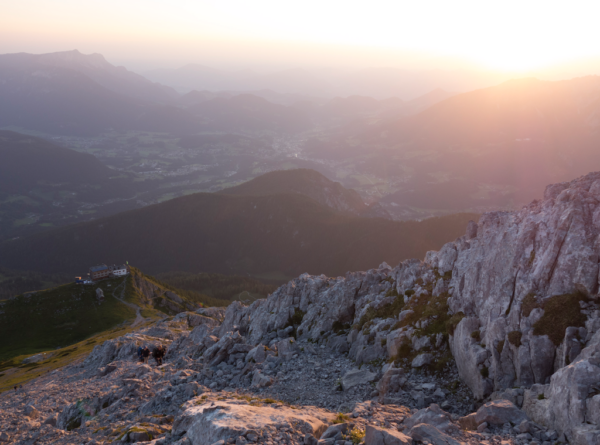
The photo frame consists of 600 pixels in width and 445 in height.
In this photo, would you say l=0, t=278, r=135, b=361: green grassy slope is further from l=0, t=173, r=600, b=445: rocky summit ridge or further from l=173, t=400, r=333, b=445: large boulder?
l=173, t=400, r=333, b=445: large boulder

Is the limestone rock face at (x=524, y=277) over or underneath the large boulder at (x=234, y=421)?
over

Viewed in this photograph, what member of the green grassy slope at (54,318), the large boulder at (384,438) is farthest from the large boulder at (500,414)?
the green grassy slope at (54,318)

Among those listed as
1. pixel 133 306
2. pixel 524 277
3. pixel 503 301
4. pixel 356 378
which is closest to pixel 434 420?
pixel 356 378

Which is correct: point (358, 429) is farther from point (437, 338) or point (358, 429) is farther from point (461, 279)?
point (461, 279)

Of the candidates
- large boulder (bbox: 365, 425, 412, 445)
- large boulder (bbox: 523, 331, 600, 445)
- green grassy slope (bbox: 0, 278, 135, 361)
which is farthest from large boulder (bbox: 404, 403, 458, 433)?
green grassy slope (bbox: 0, 278, 135, 361)

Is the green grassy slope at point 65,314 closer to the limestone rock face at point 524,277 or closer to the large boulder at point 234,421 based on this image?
the large boulder at point 234,421

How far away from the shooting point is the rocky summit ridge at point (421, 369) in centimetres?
2331

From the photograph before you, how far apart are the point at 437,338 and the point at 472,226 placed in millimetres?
19327

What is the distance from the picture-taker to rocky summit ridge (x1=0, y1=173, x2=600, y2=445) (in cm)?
2331

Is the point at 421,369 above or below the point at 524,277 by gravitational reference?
below

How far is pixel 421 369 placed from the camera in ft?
115

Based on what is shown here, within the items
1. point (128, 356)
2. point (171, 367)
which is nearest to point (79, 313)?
point (128, 356)

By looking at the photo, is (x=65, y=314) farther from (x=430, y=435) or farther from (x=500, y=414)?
(x=500, y=414)

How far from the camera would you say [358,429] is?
81.0ft
